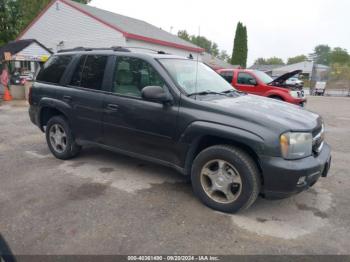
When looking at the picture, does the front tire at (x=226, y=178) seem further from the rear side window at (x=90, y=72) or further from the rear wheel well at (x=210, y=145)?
the rear side window at (x=90, y=72)

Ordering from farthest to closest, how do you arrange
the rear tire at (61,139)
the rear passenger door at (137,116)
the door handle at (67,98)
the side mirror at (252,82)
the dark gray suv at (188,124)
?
the side mirror at (252,82)
the rear tire at (61,139)
the door handle at (67,98)
the rear passenger door at (137,116)
the dark gray suv at (188,124)

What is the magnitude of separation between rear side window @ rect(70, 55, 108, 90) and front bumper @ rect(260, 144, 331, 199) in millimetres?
2656

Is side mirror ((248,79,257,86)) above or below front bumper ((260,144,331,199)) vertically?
above

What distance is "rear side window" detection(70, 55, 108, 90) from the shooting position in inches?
174

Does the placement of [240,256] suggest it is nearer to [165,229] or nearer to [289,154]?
[165,229]

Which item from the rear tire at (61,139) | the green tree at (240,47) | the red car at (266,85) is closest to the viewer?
the rear tire at (61,139)

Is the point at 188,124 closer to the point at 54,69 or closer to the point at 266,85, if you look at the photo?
the point at 54,69

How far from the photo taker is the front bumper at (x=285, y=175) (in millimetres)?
3012

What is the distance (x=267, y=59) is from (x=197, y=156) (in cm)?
12834

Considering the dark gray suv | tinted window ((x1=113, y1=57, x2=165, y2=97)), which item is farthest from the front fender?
tinted window ((x1=113, y1=57, x2=165, y2=97))

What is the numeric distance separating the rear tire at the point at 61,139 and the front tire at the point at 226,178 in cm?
237

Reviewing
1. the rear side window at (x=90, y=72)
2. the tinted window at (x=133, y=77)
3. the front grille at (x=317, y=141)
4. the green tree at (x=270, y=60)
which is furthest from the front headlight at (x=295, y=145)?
the green tree at (x=270, y=60)

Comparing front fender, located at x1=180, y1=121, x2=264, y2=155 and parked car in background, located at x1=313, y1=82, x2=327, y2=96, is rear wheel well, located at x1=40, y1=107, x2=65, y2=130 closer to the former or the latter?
front fender, located at x1=180, y1=121, x2=264, y2=155

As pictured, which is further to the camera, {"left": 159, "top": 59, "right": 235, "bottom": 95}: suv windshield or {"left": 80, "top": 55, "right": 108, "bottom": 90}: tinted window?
{"left": 80, "top": 55, "right": 108, "bottom": 90}: tinted window
